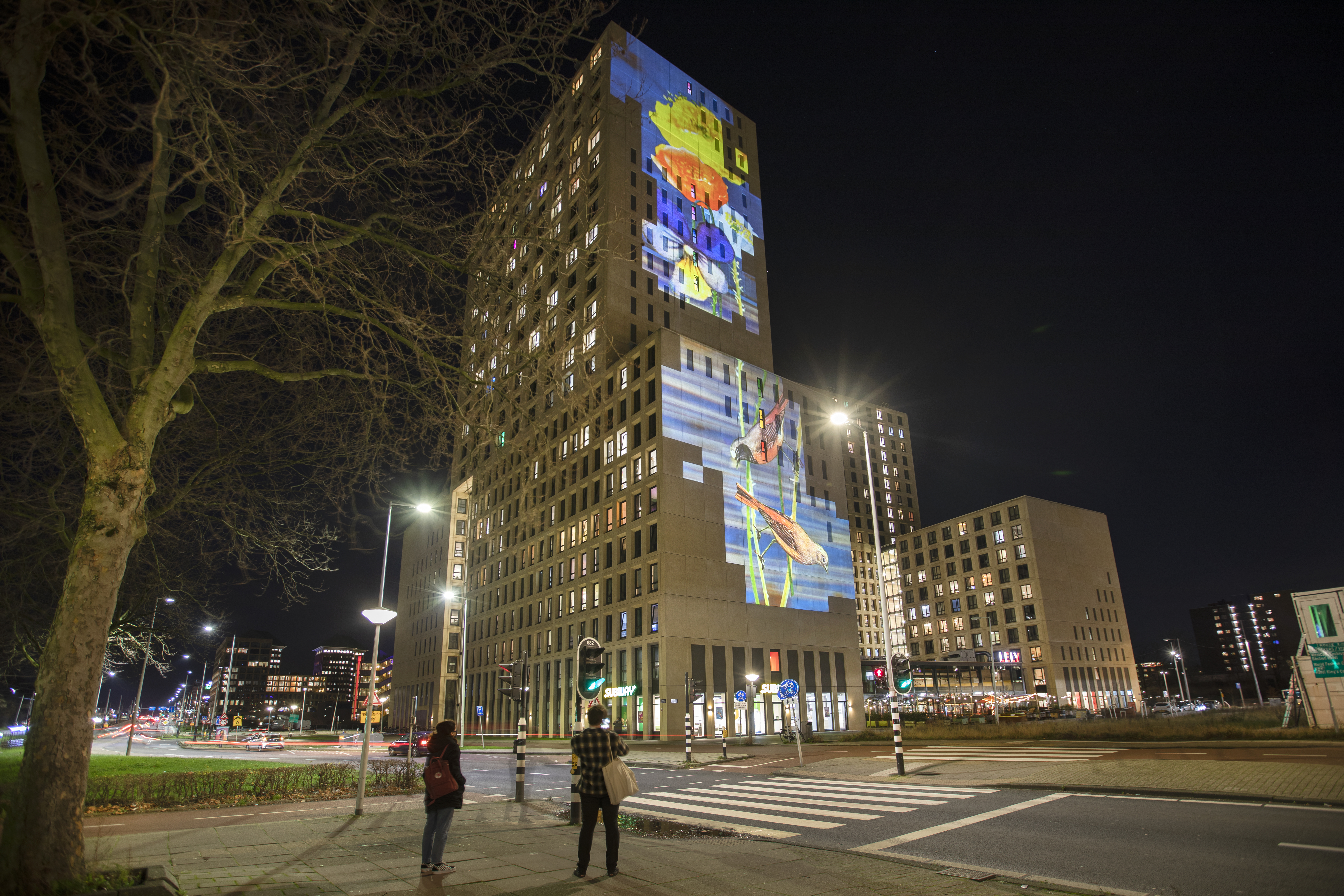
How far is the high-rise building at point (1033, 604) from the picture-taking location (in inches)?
3617

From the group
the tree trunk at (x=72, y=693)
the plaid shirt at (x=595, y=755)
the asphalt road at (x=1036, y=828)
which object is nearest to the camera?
the tree trunk at (x=72, y=693)

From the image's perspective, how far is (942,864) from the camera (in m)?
8.26

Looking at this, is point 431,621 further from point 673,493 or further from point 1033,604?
point 1033,604

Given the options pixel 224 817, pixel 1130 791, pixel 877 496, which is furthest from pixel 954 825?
pixel 877 496

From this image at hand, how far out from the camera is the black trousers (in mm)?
7496

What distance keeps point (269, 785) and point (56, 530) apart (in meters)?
7.15

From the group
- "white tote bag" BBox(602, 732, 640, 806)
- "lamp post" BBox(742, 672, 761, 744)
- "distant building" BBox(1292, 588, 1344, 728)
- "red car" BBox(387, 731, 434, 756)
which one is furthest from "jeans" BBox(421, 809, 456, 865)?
"lamp post" BBox(742, 672, 761, 744)

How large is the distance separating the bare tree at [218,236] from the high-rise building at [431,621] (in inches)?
2724

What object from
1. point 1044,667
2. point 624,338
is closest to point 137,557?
point 624,338

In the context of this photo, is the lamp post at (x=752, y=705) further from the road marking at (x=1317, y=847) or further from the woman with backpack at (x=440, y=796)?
the woman with backpack at (x=440, y=796)

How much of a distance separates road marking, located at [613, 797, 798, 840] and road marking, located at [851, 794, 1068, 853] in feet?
4.55

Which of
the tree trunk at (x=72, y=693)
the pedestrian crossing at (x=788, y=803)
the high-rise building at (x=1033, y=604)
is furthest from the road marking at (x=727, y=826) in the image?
the high-rise building at (x=1033, y=604)

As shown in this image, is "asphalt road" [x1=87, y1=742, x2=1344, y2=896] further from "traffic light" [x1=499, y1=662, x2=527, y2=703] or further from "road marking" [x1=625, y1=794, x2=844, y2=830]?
"traffic light" [x1=499, y1=662, x2=527, y2=703]

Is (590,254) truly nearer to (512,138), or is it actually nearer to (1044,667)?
(512,138)
